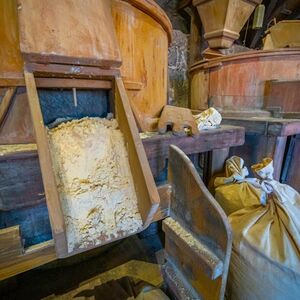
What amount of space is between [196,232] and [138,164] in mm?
468

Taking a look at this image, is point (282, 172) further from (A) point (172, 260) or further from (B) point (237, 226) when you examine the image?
(A) point (172, 260)

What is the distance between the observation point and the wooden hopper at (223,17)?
2.52 metres

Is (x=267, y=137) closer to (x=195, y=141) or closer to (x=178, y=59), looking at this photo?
(x=195, y=141)

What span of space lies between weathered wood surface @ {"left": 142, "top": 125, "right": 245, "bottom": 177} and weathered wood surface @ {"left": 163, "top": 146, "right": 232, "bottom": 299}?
147mm

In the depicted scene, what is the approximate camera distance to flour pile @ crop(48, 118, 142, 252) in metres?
0.73

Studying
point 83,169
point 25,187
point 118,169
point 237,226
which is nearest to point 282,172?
point 237,226

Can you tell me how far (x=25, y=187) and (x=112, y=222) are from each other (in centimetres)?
42

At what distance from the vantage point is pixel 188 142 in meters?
1.31

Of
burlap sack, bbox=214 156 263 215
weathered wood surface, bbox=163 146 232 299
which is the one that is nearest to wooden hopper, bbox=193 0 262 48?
burlap sack, bbox=214 156 263 215

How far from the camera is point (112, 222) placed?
2.55 feet

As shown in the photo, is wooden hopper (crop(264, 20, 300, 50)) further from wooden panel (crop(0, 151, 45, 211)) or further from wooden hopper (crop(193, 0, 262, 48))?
wooden panel (crop(0, 151, 45, 211))

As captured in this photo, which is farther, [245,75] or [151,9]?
[245,75]

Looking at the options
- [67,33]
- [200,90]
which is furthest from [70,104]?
[200,90]

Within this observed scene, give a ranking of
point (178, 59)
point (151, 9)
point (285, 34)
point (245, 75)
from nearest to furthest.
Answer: point (151, 9), point (245, 75), point (285, 34), point (178, 59)
